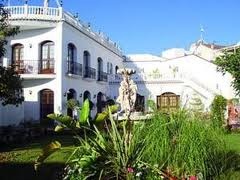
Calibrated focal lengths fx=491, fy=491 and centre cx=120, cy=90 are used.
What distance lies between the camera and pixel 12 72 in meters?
15.9

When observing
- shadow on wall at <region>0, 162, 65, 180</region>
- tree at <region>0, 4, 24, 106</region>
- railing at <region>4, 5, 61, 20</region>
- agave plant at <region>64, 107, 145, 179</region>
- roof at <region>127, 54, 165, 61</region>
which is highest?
railing at <region>4, 5, 61, 20</region>

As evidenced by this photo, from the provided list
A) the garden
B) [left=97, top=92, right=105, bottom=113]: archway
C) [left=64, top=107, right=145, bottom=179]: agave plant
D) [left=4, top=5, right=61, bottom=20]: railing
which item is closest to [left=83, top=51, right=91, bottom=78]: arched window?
[left=97, top=92, right=105, bottom=113]: archway

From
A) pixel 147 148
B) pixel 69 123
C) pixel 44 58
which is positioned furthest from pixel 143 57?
pixel 147 148

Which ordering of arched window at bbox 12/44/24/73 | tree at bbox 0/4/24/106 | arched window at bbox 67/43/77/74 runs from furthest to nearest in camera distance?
1. arched window at bbox 67/43/77/74
2. arched window at bbox 12/44/24/73
3. tree at bbox 0/4/24/106

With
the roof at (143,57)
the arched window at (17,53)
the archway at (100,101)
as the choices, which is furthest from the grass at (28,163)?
the roof at (143,57)

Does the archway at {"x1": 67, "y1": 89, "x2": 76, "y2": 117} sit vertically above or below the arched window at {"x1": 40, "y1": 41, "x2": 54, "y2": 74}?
below

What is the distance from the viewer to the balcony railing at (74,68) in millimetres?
28997

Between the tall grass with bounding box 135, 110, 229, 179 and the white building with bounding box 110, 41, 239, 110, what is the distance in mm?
24572

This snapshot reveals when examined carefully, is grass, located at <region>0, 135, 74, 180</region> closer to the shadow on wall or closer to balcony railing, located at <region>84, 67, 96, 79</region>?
the shadow on wall

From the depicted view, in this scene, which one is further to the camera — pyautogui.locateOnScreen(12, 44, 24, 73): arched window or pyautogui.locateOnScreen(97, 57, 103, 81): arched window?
pyautogui.locateOnScreen(97, 57, 103, 81): arched window

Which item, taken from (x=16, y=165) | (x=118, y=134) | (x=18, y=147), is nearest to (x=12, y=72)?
(x=18, y=147)

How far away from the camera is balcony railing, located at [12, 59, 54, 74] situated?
2803 centimetres

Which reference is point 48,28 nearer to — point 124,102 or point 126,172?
point 124,102

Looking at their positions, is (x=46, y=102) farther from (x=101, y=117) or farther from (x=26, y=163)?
(x=101, y=117)
